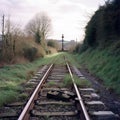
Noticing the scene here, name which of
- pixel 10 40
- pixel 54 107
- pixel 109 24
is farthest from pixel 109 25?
pixel 54 107

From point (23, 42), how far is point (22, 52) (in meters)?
1.36

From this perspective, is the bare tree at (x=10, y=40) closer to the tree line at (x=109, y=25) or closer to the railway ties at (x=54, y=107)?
the tree line at (x=109, y=25)

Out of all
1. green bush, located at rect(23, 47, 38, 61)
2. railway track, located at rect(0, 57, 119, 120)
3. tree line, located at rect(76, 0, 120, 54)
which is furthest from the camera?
green bush, located at rect(23, 47, 38, 61)

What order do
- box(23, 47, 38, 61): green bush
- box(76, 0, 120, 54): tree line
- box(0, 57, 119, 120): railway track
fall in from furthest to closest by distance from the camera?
1. box(23, 47, 38, 61): green bush
2. box(76, 0, 120, 54): tree line
3. box(0, 57, 119, 120): railway track

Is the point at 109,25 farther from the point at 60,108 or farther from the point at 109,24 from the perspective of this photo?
the point at 60,108

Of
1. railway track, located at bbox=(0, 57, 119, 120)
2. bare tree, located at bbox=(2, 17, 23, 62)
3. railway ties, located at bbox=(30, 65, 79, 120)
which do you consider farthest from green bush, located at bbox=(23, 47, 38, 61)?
railway track, located at bbox=(0, 57, 119, 120)

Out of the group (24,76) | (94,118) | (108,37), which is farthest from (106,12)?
(94,118)

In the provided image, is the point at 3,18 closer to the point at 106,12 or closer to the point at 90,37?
the point at 90,37

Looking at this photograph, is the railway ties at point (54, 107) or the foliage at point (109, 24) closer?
the railway ties at point (54, 107)

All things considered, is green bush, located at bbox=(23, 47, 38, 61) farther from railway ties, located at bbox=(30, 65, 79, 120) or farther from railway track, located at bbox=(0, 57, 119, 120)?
railway track, located at bbox=(0, 57, 119, 120)

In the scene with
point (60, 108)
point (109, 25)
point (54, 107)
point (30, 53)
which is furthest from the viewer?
point (30, 53)

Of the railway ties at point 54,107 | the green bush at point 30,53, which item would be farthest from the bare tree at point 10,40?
the railway ties at point 54,107

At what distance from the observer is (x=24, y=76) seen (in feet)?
56.0

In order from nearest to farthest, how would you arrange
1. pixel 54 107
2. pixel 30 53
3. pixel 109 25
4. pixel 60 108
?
pixel 60 108
pixel 54 107
pixel 109 25
pixel 30 53
